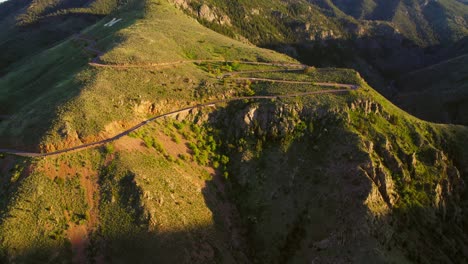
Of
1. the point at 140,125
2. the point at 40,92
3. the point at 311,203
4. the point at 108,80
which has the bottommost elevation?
the point at 311,203

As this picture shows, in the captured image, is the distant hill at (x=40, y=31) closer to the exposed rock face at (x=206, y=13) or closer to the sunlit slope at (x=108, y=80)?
the exposed rock face at (x=206, y=13)

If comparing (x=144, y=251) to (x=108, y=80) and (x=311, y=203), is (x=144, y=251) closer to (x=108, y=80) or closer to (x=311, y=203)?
(x=311, y=203)

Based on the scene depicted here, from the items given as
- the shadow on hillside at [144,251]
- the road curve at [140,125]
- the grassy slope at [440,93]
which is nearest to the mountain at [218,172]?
the shadow on hillside at [144,251]

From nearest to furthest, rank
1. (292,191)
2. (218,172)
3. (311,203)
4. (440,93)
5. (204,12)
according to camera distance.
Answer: (311,203), (292,191), (218,172), (440,93), (204,12)

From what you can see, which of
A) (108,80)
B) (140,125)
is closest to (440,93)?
(140,125)

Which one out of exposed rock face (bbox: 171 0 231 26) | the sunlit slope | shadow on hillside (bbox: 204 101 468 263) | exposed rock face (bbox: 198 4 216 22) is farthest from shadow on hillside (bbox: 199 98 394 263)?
exposed rock face (bbox: 198 4 216 22)

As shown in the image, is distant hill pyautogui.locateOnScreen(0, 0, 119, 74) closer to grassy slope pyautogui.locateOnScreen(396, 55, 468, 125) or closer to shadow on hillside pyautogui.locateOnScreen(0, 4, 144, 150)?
shadow on hillside pyautogui.locateOnScreen(0, 4, 144, 150)

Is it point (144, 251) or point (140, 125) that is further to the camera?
point (140, 125)

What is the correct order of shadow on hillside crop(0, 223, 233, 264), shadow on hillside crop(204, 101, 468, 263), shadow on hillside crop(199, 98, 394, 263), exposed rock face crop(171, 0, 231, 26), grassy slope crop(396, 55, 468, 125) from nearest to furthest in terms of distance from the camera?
shadow on hillside crop(0, 223, 233, 264) < shadow on hillside crop(204, 101, 468, 263) < shadow on hillside crop(199, 98, 394, 263) < grassy slope crop(396, 55, 468, 125) < exposed rock face crop(171, 0, 231, 26)
